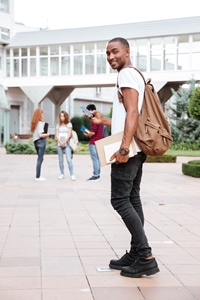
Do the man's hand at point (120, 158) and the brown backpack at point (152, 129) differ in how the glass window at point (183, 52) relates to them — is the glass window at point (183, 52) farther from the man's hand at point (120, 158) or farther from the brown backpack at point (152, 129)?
the man's hand at point (120, 158)

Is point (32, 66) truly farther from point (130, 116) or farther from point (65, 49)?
point (130, 116)

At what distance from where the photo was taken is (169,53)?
36562 mm

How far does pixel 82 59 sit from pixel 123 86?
3565 cm

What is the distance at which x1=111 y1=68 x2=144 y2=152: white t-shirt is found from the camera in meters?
4.23

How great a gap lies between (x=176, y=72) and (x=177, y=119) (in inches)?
124

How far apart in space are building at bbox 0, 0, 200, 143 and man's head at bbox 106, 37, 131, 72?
3196cm

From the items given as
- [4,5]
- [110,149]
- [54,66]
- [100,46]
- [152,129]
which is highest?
[4,5]

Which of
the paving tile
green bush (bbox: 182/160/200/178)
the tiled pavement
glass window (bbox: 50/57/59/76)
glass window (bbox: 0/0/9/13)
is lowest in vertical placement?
green bush (bbox: 182/160/200/178)

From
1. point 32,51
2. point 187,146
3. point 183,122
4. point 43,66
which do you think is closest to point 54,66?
point 43,66

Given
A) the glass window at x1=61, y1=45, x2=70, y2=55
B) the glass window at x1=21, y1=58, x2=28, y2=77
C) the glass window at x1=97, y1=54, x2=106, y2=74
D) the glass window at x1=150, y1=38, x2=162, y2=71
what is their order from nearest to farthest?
1. the glass window at x1=150, y1=38, x2=162, y2=71
2. the glass window at x1=97, y1=54, x2=106, y2=74
3. the glass window at x1=61, y1=45, x2=70, y2=55
4. the glass window at x1=21, y1=58, x2=28, y2=77

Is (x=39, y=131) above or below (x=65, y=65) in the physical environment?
below

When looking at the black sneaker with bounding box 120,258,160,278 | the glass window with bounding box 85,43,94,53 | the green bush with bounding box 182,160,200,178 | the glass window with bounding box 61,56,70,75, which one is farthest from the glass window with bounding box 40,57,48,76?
the black sneaker with bounding box 120,258,160,278

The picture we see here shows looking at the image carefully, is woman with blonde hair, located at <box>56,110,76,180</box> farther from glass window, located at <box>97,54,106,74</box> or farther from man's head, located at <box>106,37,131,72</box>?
glass window, located at <box>97,54,106,74</box>

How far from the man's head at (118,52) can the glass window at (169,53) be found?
1285 inches
